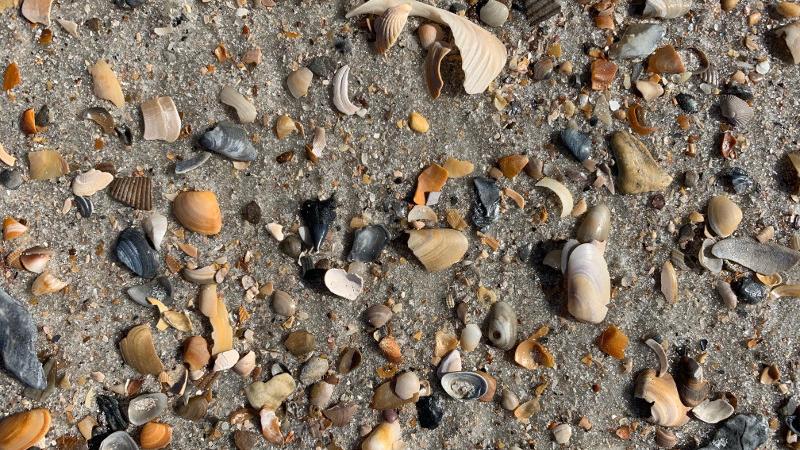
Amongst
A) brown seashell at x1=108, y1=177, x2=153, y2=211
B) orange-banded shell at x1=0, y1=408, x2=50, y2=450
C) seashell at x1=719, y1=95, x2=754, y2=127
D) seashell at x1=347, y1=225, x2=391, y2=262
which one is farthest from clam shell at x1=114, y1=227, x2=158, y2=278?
seashell at x1=719, y1=95, x2=754, y2=127

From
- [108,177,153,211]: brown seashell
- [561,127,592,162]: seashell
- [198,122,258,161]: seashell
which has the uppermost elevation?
[198,122,258,161]: seashell

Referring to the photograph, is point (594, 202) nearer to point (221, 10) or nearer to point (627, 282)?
point (627, 282)

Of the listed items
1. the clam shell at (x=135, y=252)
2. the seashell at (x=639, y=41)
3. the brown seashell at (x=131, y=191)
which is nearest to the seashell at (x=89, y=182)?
the brown seashell at (x=131, y=191)

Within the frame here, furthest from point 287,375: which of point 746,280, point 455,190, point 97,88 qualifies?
point 746,280

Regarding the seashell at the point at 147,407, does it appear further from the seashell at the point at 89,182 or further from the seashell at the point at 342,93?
the seashell at the point at 342,93

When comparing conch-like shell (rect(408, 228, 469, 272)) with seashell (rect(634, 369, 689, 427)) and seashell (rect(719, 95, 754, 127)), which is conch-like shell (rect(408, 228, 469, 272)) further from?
seashell (rect(719, 95, 754, 127))

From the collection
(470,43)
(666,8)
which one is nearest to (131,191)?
(470,43)

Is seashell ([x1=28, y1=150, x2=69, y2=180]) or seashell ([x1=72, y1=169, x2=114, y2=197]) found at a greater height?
seashell ([x1=28, y1=150, x2=69, y2=180])
